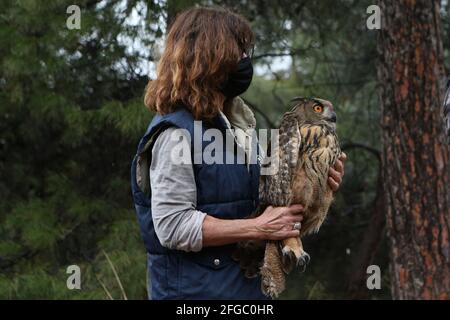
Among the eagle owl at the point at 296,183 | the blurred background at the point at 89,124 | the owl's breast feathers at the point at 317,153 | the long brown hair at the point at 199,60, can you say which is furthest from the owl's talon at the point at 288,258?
the blurred background at the point at 89,124

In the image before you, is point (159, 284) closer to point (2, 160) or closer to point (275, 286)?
point (275, 286)

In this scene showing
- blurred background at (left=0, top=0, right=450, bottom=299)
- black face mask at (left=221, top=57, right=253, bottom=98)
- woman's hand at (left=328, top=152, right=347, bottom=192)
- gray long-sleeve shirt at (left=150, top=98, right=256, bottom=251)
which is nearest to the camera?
gray long-sleeve shirt at (left=150, top=98, right=256, bottom=251)

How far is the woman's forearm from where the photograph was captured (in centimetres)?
205

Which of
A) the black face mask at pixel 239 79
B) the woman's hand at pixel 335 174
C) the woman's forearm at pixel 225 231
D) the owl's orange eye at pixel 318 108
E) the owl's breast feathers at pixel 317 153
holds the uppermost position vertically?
the black face mask at pixel 239 79

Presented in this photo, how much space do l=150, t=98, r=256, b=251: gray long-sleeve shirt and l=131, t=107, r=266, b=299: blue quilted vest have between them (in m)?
0.04

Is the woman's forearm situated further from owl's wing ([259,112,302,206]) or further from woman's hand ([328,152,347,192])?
woman's hand ([328,152,347,192])

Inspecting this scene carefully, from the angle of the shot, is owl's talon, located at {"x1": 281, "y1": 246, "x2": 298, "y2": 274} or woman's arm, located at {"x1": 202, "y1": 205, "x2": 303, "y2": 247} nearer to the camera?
woman's arm, located at {"x1": 202, "y1": 205, "x2": 303, "y2": 247}

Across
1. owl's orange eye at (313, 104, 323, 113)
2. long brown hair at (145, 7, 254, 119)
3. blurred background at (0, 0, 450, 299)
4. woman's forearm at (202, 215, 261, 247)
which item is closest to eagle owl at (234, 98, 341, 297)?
owl's orange eye at (313, 104, 323, 113)

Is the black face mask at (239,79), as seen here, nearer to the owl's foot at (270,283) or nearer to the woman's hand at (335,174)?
the woman's hand at (335,174)

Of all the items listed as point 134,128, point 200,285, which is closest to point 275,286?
point 200,285

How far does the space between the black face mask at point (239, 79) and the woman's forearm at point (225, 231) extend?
39 centimetres

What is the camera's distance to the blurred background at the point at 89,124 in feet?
15.4

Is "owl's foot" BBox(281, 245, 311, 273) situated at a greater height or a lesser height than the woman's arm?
lesser

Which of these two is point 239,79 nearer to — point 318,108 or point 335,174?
point 318,108
